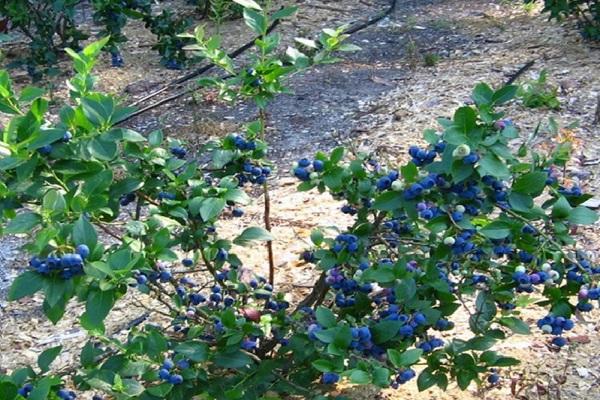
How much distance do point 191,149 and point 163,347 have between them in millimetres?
2498

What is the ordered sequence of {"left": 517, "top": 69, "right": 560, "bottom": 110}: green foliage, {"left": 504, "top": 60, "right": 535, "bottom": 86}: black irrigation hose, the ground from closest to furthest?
1. the ground
2. {"left": 517, "top": 69, "right": 560, "bottom": 110}: green foliage
3. {"left": 504, "top": 60, "right": 535, "bottom": 86}: black irrigation hose

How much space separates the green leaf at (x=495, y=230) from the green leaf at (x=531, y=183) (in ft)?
0.32

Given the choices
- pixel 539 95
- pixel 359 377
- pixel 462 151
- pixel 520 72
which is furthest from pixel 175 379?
pixel 520 72

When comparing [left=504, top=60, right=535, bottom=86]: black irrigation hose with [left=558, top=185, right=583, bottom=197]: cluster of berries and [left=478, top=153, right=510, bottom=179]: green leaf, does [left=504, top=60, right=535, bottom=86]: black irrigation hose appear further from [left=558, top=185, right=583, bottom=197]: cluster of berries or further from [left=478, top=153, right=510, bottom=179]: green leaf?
[left=478, top=153, right=510, bottom=179]: green leaf

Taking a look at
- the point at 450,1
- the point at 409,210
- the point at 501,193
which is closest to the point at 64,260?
the point at 409,210

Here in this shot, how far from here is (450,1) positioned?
22.4 ft

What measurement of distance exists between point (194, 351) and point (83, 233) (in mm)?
476

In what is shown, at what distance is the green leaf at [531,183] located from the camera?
80.7 inches

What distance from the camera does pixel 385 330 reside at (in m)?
2.09

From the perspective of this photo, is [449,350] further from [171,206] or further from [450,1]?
[450,1]

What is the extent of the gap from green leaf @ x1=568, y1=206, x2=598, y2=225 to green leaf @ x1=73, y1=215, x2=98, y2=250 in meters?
0.98

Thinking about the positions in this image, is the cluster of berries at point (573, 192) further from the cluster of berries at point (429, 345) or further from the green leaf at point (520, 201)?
the cluster of berries at point (429, 345)

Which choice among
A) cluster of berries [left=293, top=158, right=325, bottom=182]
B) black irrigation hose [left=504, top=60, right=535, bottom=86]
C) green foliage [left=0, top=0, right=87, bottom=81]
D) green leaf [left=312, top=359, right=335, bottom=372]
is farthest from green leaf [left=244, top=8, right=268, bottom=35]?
green foliage [left=0, top=0, right=87, bottom=81]

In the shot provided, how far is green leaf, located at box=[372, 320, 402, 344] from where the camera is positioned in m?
2.08
